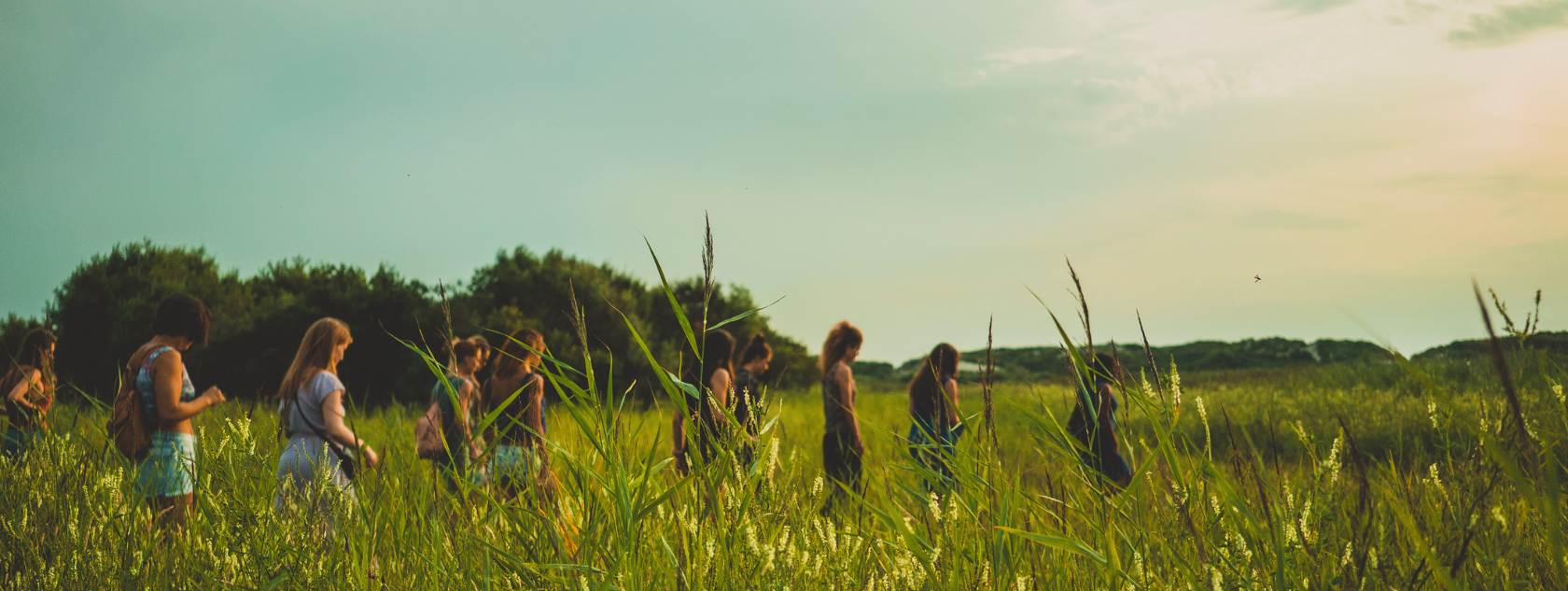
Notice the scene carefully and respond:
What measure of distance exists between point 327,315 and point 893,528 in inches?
750

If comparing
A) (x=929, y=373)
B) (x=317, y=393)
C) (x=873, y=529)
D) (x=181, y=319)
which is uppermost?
(x=181, y=319)

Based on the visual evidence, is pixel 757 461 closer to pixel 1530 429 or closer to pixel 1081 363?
pixel 1081 363

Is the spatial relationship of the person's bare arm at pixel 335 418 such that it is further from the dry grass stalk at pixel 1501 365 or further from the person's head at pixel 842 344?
the dry grass stalk at pixel 1501 365

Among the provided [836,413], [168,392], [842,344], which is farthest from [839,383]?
[168,392]

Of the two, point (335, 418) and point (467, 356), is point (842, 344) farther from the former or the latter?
point (335, 418)

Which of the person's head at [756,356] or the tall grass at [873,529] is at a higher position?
the person's head at [756,356]

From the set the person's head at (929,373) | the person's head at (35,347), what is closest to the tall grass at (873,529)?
the person's head at (929,373)

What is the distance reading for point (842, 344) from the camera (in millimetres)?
6086

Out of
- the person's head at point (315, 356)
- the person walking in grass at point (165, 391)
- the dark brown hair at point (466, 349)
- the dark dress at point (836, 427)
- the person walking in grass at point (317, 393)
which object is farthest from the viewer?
the dark dress at point (836, 427)

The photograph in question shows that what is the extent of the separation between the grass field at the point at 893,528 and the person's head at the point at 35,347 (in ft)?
13.7

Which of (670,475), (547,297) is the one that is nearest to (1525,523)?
(670,475)

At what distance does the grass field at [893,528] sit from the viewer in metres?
1.46

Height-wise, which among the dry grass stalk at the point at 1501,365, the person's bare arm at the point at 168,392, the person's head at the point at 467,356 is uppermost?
the dry grass stalk at the point at 1501,365

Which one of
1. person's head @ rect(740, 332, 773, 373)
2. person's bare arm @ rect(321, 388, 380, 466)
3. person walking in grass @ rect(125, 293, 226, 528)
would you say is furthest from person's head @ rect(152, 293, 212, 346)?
person's head @ rect(740, 332, 773, 373)
